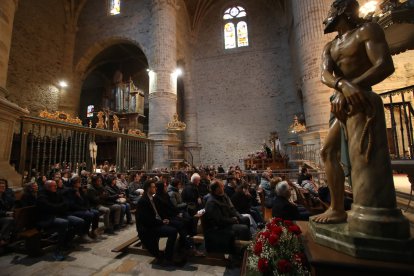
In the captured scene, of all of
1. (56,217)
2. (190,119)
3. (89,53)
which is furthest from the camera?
(190,119)

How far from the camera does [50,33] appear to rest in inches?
500

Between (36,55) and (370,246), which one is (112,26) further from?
(370,246)

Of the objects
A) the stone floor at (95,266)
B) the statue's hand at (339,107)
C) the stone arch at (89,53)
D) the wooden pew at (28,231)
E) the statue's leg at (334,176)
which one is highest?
the stone arch at (89,53)

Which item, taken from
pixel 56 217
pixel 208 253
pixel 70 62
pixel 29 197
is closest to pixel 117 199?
pixel 56 217

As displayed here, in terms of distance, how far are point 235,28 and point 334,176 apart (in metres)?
16.7

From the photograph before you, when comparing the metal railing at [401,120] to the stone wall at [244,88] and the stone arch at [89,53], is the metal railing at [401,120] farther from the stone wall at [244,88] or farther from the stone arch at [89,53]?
the stone arch at [89,53]

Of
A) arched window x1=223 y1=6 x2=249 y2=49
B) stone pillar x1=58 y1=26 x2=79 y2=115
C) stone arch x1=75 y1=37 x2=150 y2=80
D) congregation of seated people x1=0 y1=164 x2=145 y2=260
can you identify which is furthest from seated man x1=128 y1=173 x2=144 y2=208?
arched window x1=223 y1=6 x2=249 y2=49

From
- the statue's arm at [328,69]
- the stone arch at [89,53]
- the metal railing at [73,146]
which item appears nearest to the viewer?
the statue's arm at [328,69]

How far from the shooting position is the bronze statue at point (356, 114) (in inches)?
54.5

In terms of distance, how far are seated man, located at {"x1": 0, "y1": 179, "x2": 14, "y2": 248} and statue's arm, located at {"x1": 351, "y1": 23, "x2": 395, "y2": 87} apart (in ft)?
15.7

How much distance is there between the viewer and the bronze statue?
1.38 m

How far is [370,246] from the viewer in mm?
1275

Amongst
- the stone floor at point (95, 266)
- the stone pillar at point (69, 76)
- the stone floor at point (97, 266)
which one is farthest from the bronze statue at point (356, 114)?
the stone pillar at point (69, 76)

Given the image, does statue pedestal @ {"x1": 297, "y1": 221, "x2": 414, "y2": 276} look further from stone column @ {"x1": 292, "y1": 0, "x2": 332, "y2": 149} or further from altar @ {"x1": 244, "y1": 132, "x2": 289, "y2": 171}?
altar @ {"x1": 244, "y1": 132, "x2": 289, "y2": 171}
